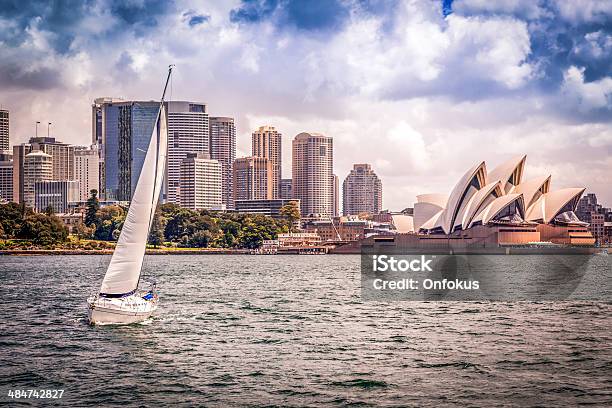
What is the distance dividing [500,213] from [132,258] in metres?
87.5

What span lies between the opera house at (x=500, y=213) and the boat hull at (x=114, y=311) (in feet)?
254

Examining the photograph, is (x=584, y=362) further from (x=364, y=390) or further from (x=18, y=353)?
(x=18, y=353)

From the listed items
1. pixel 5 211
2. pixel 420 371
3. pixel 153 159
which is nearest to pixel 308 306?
pixel 153 159

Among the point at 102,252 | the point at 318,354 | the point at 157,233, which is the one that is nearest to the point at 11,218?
the point at 102,252

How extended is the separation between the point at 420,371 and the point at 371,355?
2.58 m

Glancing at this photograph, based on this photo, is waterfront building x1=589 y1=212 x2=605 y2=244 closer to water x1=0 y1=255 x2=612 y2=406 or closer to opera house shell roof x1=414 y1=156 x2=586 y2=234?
opera house shell roof x1=414 y1=156 x2=586 y2=234

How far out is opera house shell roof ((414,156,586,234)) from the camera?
107 metres

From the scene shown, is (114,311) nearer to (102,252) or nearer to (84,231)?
(102,252)

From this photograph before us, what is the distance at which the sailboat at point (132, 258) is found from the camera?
1172 inches

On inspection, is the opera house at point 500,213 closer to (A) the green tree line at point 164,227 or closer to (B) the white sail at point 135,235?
(A) the green tree line at point 164,227

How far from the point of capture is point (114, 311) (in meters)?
29.6

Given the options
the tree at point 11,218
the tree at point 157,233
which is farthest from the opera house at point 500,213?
the tree at point 11,218

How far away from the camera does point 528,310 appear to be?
121 ft

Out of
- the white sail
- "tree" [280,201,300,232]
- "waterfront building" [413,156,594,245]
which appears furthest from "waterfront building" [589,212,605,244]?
the white sail
